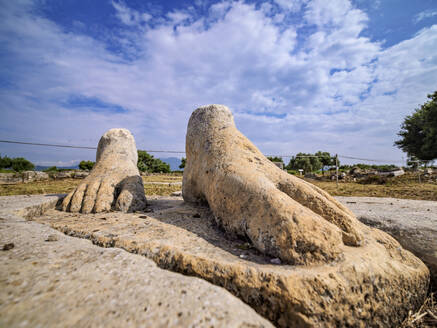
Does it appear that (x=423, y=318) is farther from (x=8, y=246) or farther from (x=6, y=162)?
(x=6, y=162)

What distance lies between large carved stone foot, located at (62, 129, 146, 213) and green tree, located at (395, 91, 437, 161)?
61.5 feet

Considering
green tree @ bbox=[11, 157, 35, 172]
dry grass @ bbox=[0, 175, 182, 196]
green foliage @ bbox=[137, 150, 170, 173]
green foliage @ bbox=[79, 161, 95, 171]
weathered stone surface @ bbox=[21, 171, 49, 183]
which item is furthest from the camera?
green foliage @ bbox=[137, 150, 170, 173]

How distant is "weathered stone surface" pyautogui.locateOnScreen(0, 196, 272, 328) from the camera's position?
2.96 feet

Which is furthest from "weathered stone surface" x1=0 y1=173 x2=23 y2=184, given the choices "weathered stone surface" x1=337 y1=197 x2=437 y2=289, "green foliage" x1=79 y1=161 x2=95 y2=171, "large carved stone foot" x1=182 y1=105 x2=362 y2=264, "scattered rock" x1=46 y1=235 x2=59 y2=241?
"green foliage" x1=79 y1=161 x2=95 y2=171

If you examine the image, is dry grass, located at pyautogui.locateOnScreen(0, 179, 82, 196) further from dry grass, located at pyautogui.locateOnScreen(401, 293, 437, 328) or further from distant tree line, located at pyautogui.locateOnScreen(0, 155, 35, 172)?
distant tree line, located at pyautogui.locateOnScreen(0, 155, 35, 172)

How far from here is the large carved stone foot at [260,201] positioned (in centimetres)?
161

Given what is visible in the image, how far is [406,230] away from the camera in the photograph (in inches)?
98.7

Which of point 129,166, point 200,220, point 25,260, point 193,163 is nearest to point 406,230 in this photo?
point 200,220

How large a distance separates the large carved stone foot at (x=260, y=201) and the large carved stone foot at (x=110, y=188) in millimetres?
969

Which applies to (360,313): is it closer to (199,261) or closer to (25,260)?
(199,261)

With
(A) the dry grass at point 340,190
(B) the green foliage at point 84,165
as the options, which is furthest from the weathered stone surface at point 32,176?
(B) the green foliage at point 84,165

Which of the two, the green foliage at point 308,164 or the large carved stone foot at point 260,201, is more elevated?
the green foliage at point 308,164

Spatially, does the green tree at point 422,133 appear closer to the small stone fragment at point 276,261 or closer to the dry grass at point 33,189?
the small stone fragment at point 276,261

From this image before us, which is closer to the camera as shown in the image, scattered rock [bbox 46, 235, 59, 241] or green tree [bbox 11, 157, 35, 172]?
scattered rock [bbox 46, 235, 59, 241]
